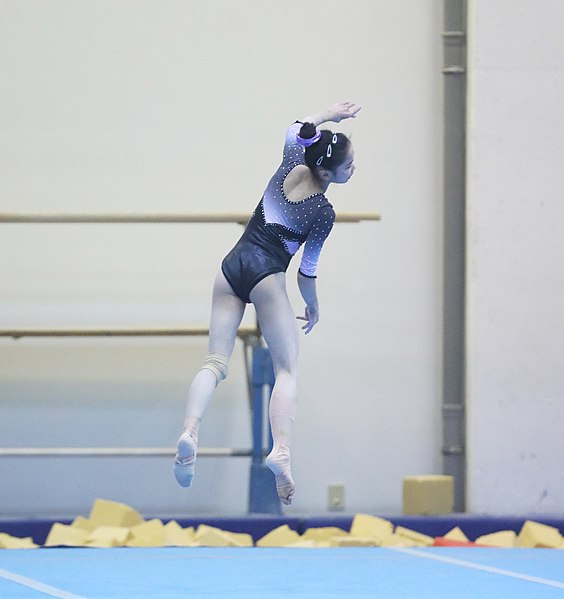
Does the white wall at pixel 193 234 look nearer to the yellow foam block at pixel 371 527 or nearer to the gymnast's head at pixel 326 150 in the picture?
the yellow foam block at pixel 371 527

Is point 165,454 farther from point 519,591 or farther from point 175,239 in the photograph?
point 519,591

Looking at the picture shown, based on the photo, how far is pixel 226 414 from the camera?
6312mm

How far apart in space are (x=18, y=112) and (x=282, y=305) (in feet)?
9.83

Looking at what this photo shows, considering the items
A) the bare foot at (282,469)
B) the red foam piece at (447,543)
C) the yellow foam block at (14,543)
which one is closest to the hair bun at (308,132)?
the bare foot at (282,469)

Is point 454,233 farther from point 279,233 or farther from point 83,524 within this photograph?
point 279,233

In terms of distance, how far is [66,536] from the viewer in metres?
5.13

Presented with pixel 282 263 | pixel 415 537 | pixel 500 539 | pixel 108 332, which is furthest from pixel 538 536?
pixel 108 332

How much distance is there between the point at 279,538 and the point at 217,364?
5.13 ft

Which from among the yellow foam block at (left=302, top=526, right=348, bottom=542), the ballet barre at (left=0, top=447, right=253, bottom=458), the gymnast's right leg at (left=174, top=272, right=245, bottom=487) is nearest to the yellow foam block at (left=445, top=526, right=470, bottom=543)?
the yellow foam block at (left=302, top=526, right=348, bottom=542)

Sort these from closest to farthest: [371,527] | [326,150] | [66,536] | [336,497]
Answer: [326,150], [66,536], [371,527], [336,497]

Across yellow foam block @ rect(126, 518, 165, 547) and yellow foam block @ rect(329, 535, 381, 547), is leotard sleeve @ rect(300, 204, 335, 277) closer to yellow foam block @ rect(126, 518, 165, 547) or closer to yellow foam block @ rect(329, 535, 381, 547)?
yellow foam block @ rect(329, 535, 381, 547)

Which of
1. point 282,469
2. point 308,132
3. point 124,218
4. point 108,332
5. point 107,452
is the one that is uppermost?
Result: point 308,132

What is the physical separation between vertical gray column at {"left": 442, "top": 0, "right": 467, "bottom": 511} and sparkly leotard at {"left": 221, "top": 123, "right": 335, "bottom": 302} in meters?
2.57

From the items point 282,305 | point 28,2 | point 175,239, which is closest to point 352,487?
point 175,239
